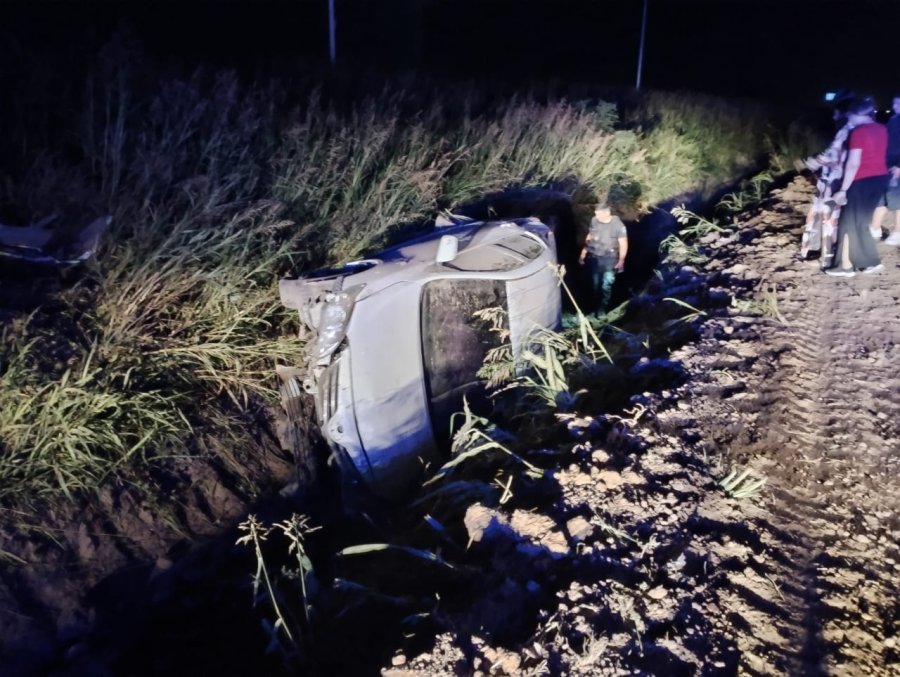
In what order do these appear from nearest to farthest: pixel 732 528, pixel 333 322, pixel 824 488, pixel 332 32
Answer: pixel 732 528
pixel 824 488
pixel 333 322
pixel 332 32

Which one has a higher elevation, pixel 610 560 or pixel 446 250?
pixel 446 250

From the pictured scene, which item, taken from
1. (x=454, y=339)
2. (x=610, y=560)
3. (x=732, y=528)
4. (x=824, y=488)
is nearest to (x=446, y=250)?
(x=454, y=339)

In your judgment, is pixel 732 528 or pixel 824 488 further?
pixel 824 488

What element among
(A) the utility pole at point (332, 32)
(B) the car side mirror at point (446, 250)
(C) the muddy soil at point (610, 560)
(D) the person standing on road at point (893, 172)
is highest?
(A) the utility pole at point (332, 32)

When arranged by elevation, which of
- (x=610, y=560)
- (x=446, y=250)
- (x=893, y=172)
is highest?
(x=893, y=172)

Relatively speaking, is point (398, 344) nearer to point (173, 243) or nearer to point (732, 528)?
point (173, 243)

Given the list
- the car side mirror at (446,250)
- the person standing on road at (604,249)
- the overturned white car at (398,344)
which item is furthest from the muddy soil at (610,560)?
the person standing on road at (604,249)

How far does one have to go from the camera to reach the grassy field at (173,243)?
3.35 meters

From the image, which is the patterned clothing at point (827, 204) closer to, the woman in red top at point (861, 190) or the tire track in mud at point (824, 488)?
the woman in red top at point (861, 190)

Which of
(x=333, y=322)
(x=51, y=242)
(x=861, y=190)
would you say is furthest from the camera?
(x=861, y=190)

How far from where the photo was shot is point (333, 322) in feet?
12.1

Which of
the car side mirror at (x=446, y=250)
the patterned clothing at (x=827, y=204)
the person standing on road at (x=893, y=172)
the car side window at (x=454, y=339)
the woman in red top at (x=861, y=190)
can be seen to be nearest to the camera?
the car side window at (x=454, y=339)

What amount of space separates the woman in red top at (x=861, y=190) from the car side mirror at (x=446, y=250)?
4050 millimetres

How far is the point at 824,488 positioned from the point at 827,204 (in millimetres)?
3889
